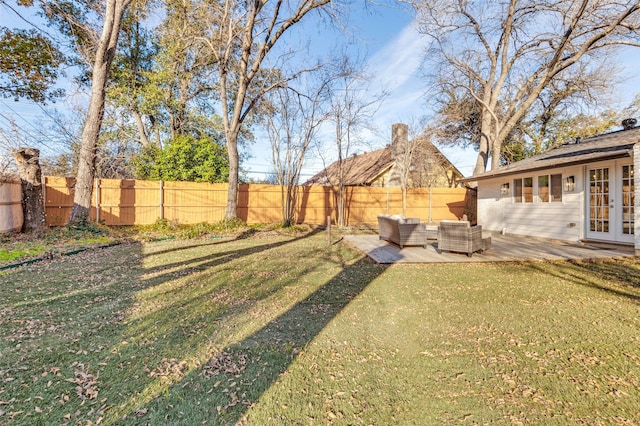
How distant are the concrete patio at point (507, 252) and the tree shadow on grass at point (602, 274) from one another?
0.38 m

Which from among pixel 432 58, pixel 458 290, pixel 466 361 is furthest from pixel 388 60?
pixel 466 361

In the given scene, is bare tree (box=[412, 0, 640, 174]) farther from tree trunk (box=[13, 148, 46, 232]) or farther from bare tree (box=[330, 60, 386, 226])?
tree trunk (box=[13, 148, 46, 232])

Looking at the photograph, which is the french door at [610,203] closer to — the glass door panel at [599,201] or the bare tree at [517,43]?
the glass door panel at [599,201]

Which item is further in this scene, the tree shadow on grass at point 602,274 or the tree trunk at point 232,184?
the tree trunk at point 232,184

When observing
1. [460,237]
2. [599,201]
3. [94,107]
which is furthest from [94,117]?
[599,201]

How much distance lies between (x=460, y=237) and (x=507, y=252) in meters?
1.43

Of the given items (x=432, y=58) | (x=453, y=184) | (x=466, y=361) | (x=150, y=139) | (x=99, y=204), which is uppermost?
(x=432, y=58)

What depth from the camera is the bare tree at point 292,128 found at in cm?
1277

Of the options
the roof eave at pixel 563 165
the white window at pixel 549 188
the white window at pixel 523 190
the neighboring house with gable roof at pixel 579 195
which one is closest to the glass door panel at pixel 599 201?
the neighboring house with gable roof at pixel 579 195

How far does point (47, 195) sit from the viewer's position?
33.3 ft

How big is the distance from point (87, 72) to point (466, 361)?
1958 centimetres

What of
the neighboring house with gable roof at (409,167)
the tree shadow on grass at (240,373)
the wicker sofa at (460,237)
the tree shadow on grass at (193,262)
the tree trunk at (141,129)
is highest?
the tree trunk at (141,129)

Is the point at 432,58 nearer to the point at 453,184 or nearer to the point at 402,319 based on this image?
the point at 453,184

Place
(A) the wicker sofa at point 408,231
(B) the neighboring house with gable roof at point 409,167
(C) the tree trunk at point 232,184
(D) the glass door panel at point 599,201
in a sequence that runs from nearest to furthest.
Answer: (A) the wicker sofa at point 408,231 → (D) the glass door panel at point 599,201 → (C) the tree trunk at point 232,184 → (B) the neighboring house with gable roof at point 409,167
